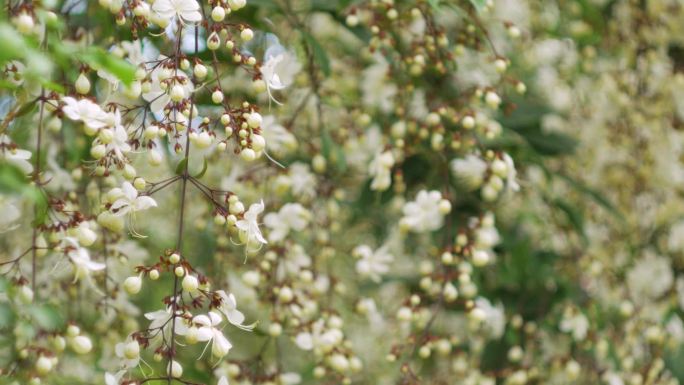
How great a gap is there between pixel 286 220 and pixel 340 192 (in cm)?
27

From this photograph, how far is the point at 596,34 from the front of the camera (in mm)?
2809

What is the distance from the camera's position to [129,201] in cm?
136

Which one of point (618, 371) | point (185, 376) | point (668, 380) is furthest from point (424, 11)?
point (668, 380)

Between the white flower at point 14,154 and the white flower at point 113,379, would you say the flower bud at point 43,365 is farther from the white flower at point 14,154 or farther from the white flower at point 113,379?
the white flower at point 14,154

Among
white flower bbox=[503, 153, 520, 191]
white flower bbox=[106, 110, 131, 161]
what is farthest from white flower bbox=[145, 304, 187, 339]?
white flower bbox=[503, 153, 520, 191]

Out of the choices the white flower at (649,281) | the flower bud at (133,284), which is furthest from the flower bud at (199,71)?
the white flower at (649,281)

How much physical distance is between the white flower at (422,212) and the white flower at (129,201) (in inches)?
30.5

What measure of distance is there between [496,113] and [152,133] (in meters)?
1.27

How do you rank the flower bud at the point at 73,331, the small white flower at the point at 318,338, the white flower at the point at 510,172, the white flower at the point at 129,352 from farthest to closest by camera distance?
the white flower at the point at 510,172 < the small white flower at the point at 318,338 < the flower bud at the point at 73,331 < the white flower at the point at 129,352

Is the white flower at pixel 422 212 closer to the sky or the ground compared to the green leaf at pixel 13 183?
closer to the ground

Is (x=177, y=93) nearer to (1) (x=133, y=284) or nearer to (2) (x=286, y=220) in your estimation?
(1) (x=133, y=284)

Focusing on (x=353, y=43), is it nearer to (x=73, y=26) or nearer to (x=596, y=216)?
(x=596, y=216)

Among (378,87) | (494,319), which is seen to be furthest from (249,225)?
(494,319)

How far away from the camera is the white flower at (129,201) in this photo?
4.41ft
